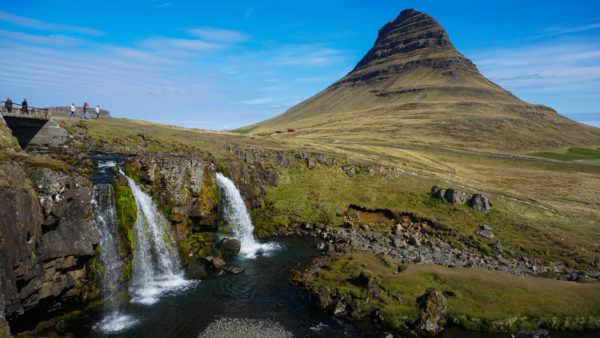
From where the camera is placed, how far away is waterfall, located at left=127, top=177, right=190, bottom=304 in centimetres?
3778

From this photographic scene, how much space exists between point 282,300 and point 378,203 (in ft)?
115

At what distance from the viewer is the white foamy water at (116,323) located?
29.8 metres

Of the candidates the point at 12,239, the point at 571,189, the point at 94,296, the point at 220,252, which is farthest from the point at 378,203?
the point at 571,189

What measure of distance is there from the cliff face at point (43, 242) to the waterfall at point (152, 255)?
A: 16.8 feet

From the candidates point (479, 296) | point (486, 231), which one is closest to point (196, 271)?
point (479, 296)

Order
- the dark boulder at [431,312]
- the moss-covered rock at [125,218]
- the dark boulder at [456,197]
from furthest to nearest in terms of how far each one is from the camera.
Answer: the dark boulder at [456,197]
the moss-covered rock at [125,218]
the dark boulder at [431,312]

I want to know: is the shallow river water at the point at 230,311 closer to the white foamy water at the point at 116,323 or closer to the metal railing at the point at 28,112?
the white foamy water at the point at 116,323

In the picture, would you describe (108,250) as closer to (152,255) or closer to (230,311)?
(152,255)

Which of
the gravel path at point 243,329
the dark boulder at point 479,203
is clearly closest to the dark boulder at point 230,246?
the gravel path at point 243,329

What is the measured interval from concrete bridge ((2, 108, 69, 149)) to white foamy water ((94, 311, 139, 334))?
32.7m

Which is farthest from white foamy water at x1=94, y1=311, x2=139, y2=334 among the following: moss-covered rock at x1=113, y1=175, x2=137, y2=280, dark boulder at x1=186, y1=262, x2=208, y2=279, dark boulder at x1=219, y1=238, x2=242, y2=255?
dark boulder at x1=219, y1=238, x2=242, y2=255

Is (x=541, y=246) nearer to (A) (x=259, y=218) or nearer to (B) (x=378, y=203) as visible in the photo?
(B) (x=378, y=203)

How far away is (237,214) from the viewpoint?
5684cm

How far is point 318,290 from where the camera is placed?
3716 cm
